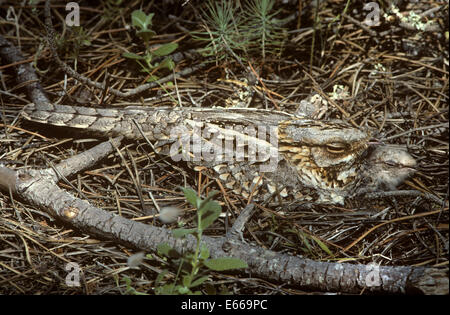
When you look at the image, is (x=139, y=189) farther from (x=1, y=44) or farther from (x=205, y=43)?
(x=1, y=44)

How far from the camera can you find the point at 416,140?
2521mm

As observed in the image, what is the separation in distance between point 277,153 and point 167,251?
90 centimetres

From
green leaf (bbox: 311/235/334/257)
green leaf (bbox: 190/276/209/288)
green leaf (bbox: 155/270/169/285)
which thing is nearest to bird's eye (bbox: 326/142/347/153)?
green leaf (bbox: 311/235/334/257)

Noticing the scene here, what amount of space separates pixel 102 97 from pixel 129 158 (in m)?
0.55

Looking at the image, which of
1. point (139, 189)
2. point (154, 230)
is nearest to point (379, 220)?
point (154, 230)

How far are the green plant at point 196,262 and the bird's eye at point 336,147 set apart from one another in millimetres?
838

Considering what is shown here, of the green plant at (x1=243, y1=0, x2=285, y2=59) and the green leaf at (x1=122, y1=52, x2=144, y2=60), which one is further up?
the green plant at (x1=243, y1=0, x2=285, y2=59)

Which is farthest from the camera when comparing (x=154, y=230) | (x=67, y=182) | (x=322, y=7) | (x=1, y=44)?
(x=322, y=7)

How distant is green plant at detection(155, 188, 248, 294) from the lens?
1.81 metres

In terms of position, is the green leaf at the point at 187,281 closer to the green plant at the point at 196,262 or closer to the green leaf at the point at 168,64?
the green plant at the point at 196,262

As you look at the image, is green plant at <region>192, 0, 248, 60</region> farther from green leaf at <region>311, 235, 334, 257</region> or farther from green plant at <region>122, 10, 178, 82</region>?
green leaf at <region>311, 235, 334, 257</region>

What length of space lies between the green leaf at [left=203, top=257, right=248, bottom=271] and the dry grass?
12 centimetres

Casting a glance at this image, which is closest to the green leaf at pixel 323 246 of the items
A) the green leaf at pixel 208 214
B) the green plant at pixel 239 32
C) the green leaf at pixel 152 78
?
the green leaf at pixel 208 214
